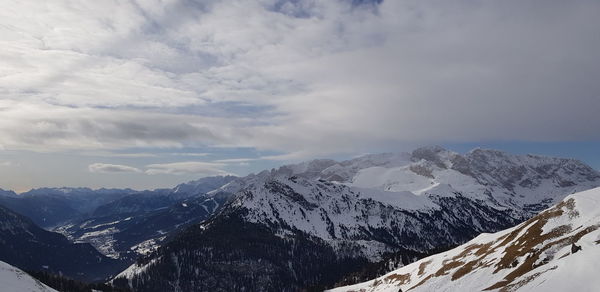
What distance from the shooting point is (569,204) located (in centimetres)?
12344

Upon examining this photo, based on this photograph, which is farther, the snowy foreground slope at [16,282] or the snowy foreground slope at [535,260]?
the snowy foreground slope at [16,282]

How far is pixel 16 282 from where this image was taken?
416ft

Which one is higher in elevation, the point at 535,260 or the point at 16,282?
the point at 535,260

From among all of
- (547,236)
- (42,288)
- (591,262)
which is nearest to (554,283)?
(591,262)

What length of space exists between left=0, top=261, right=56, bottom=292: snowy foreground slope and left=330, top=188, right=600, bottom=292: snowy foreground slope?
123 meters

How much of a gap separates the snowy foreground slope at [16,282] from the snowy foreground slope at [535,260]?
402 ft

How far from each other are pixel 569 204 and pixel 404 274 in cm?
7116

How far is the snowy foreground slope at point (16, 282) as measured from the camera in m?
123

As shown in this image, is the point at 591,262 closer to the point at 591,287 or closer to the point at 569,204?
the point at 591,287

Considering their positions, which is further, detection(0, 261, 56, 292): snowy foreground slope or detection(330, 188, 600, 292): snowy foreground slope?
detection(0, 261, 56, 292): snowy foreground slope

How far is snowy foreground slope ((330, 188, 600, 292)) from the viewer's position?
77.1 m

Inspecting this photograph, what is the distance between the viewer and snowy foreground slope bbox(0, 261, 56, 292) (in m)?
123

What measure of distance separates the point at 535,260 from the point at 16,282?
146981 mm

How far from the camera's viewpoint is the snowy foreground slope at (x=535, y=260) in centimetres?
7706
